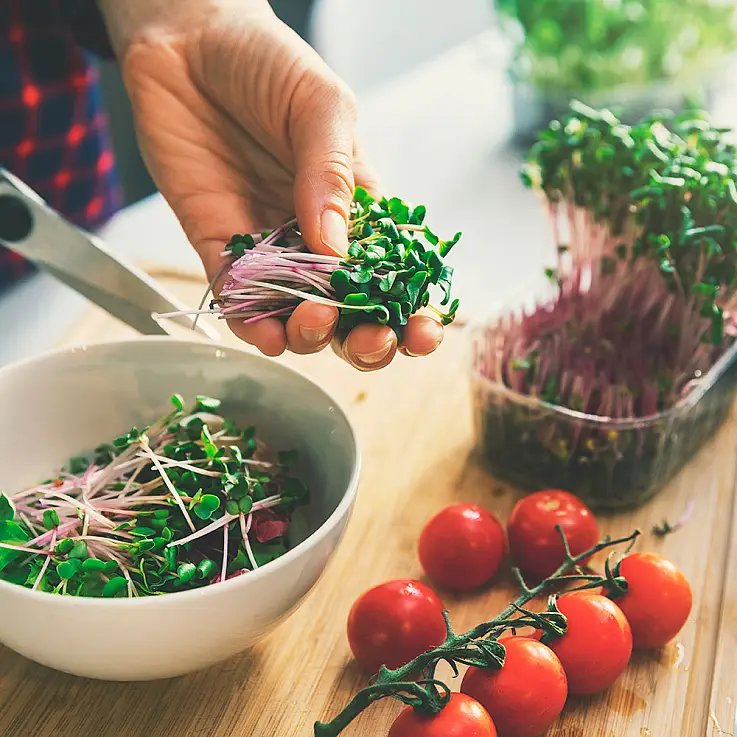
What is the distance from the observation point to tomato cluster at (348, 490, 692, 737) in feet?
2.96

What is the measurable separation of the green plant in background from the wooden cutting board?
42.5 inches

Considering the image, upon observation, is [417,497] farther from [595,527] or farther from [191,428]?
[191,428]

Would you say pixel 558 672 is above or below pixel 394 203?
below

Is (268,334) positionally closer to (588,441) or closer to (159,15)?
(588,441)

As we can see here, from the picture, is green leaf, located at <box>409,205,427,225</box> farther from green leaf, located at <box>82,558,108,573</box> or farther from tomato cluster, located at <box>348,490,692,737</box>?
green leaf, located at <box>82,558,108,573</box>

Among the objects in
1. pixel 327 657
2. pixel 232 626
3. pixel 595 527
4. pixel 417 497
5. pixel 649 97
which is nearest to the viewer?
pixel 232 626

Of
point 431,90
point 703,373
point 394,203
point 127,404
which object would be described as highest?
point 394,203

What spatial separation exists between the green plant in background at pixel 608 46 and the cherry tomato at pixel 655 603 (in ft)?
4.67

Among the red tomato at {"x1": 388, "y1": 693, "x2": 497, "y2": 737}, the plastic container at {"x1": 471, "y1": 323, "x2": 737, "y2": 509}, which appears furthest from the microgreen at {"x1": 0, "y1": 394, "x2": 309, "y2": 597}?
the plastic container at {"x1": 471, "y1": 323, "x2": 737, "y2": 509}

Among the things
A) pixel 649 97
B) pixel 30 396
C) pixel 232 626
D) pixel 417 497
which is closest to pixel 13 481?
pixel 30 396

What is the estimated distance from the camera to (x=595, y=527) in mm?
1153

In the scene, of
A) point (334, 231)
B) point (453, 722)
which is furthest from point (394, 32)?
point (453, 722)

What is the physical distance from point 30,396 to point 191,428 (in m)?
0.21

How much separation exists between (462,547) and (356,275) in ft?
1.17
